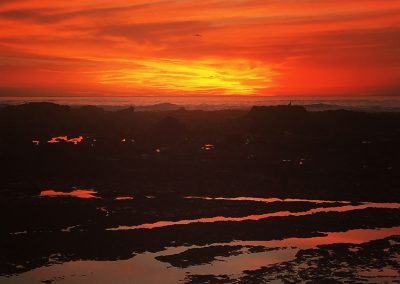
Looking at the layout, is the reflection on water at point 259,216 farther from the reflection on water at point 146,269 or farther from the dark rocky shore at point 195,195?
the reflection on water at point 146,269

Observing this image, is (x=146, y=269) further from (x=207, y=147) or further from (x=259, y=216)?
(x=207, y=147)

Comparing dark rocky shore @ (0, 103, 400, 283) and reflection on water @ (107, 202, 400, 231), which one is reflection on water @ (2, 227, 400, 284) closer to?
dark rocky shore @ (0, 103, 400, 283)

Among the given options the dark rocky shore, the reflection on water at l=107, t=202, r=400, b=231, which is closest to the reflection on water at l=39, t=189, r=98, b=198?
the dark rocky shore

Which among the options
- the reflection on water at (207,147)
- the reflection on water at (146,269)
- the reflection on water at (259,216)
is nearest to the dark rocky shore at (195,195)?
the reflection on water at (207,147)

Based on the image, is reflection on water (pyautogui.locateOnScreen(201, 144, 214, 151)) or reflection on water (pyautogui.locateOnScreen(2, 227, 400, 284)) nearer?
reflection on water (pyautogui.locateOnScreen(2, 227, 400, 284))

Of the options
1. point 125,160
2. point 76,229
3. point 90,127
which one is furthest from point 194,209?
point 90,127

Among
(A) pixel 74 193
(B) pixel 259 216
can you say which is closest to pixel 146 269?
(B) pixel 259 216

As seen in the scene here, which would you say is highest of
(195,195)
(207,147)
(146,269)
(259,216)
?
(207,147)

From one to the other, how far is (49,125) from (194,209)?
4974cm

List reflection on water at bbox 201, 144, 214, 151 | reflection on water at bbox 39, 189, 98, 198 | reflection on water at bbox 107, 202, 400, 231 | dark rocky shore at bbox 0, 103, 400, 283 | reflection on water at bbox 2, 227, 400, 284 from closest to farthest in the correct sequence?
reflection on water at bbox 2, 227, 400, 284, dark rocky shore at bbox 0, 103, 400, 283, reflection on water at bbox 107, 202, 400, 231, reflection on water at bbox 39, 189, 98, 198, reflection on water at bbox 201, 144, 214, 151

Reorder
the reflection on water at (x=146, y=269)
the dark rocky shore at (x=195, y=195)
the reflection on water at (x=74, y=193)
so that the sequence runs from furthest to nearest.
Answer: the reflection on water at (x=74, y=193) → the dark rocky shore at (x=195, y=195) → the reflection on water at (x=146, y=269)

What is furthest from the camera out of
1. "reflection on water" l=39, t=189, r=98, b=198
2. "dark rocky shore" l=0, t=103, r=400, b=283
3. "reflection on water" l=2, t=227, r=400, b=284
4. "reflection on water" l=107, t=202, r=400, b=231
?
"reflection on water" l=39, t=189, r=98, b=198

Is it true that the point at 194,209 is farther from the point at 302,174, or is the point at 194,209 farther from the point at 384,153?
the point at 384,153

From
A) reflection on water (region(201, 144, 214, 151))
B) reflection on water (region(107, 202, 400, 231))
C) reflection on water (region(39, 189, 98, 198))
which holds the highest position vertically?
reflection on water (region(201, 144, 214, 151))
